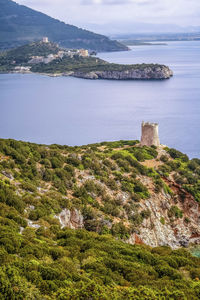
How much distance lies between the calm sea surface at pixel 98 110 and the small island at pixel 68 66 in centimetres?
666

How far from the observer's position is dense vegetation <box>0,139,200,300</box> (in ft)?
29.5

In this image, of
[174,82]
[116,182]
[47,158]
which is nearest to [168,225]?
[116,182]

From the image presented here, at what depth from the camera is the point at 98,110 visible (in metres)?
69.4

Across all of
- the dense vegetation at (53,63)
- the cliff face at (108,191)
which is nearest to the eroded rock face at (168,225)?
the cliff face at (108,191)

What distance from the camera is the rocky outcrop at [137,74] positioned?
10994 cm

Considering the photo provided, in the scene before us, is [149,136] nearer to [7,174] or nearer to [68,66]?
[7,174]

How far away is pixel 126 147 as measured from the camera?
3192 centimetres

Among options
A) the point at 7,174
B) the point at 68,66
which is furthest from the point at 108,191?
the point at 68,66

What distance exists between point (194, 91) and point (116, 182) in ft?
211

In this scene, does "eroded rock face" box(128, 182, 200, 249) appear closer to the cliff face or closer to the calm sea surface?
the cliff face

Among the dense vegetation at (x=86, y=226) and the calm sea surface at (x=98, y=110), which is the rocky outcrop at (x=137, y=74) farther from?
the dense vegetation at (x=86, y=226)

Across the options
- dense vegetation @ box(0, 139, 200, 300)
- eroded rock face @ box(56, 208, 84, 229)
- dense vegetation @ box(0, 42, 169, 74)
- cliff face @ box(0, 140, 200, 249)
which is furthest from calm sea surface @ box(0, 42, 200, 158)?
eroded rock face @ box(56, 208, 84, 229)

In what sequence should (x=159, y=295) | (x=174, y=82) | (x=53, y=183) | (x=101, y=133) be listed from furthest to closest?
1. (x=174, y=82)
2. (x=101, y=133)
3. (x=53, y=183)
4. (x=159, y=295)

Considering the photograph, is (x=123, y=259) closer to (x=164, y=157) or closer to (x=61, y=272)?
(x=61, y=272)
